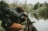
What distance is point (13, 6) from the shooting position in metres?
0.91

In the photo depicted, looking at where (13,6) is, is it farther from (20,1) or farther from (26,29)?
(26,29)

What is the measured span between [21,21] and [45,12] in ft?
0.79

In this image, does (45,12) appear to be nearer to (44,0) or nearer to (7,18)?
(44,0)

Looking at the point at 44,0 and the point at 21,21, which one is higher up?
the point at 44,0

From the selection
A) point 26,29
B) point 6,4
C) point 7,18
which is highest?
point 6,4

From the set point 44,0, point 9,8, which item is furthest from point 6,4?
point 44,0

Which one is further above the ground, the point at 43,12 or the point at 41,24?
the point at 43,12

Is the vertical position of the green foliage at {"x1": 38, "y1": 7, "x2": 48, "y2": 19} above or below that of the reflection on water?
above

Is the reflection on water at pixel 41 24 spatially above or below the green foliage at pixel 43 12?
below

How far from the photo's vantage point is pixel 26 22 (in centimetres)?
93

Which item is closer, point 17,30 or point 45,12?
point 17,30

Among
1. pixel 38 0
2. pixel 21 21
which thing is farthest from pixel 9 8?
pixel 38 0

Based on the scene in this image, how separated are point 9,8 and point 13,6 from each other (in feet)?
0.13

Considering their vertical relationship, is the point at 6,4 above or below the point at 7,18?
above
